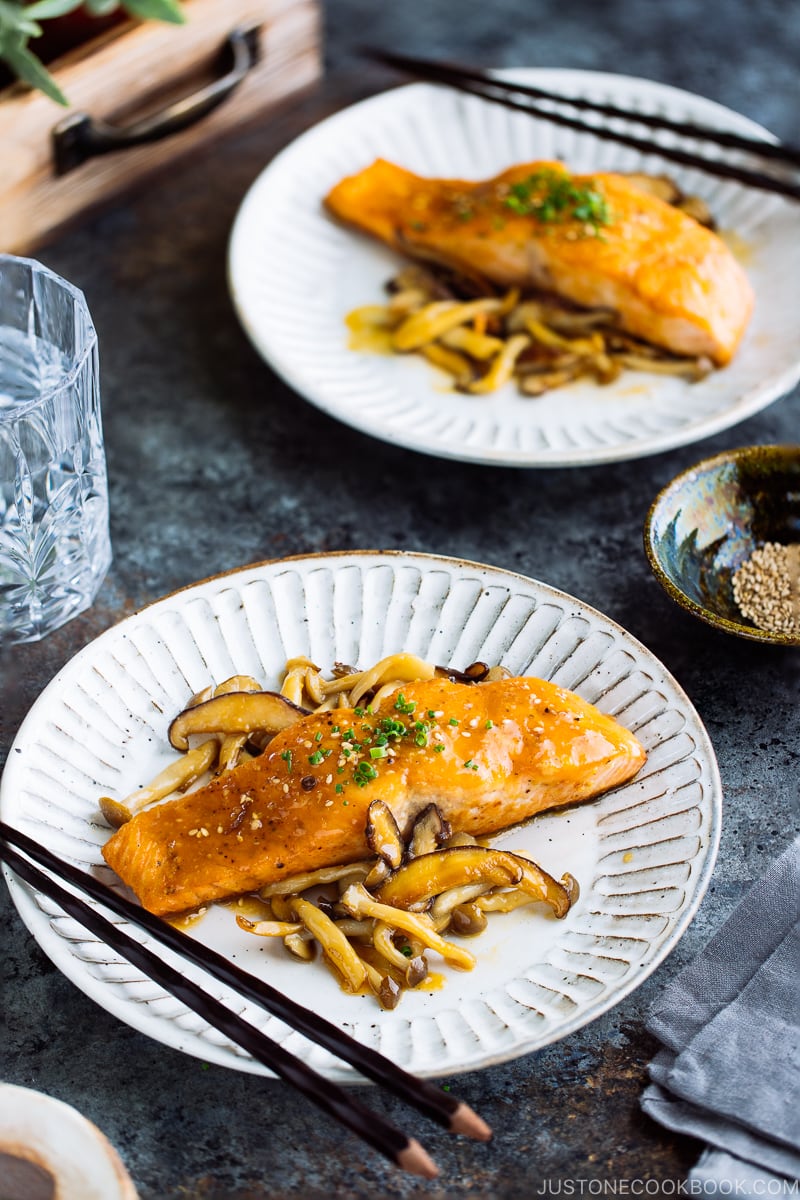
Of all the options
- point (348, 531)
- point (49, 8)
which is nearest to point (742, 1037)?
point (348, 531)

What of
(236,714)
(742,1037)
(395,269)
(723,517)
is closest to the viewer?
(742,1037)

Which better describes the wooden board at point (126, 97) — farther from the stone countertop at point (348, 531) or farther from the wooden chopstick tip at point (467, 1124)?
the wooden chopstick tip at point (467, 1124)

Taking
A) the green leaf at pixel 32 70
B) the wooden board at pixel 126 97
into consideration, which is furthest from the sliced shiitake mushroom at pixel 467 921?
the wooden board at pixel 126 97

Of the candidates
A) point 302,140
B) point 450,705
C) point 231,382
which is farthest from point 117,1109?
point 302,140

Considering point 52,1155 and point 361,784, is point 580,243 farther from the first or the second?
point 52,1155

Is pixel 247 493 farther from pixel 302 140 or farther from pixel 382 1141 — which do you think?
pixel 382 1141
